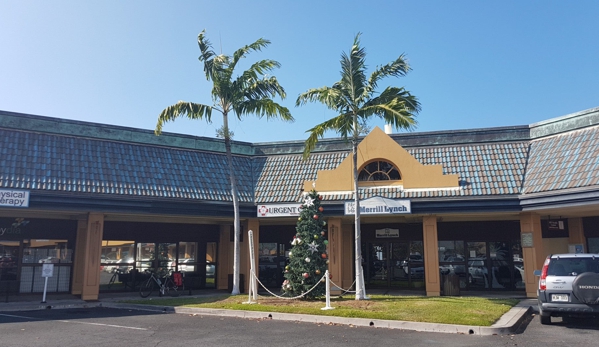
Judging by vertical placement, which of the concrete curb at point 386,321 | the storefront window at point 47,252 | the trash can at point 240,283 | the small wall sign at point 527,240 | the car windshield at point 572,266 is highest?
the small wall sign at point 527,240

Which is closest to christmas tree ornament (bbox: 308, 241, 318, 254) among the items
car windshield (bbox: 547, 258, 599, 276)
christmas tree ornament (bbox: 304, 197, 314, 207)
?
christmas tree ornament (bbox: 304, 197, 314, 207)

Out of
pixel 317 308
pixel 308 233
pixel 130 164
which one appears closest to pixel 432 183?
pixel 308 233

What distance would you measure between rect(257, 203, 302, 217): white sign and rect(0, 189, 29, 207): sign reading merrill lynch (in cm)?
821

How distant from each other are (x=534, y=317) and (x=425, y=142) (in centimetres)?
895

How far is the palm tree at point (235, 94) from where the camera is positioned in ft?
59.5

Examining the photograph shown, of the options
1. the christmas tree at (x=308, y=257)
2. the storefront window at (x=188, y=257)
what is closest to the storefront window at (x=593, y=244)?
the christmas tree at (x=308, y=257)

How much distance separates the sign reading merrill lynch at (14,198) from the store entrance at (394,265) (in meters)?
13.9

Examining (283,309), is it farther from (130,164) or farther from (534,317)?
(130,164)

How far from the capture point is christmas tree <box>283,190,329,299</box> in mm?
15758

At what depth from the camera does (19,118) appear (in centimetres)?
1800

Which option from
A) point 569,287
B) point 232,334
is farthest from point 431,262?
point 232,334

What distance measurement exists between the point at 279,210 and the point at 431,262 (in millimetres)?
6142

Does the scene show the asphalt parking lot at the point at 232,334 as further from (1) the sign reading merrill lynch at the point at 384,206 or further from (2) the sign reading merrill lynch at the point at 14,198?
(1) the sign reading merrill lynch at the point at 384,206

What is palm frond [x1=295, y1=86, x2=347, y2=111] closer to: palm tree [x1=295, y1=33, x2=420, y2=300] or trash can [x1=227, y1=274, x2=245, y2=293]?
palm tree [x1=295, y1=33, x2=420, y2=300]
